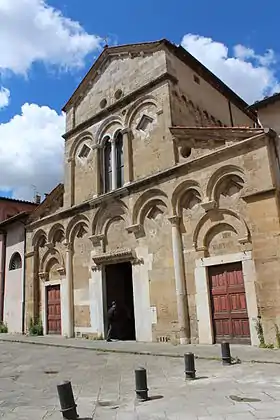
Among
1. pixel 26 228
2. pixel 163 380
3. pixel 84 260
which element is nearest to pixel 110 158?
pixel 84 260

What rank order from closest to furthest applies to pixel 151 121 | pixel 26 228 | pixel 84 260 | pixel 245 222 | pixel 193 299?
1. pixel 245 222
2. pixel 193 299
3. pixel 151 121
4. pixel 84 260
5. pixel 26 228

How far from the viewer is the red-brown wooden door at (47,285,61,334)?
60.1 feet

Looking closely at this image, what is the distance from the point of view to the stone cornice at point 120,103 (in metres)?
15.8

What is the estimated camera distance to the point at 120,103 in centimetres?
1739

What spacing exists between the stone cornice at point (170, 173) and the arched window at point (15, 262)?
355 centimetres

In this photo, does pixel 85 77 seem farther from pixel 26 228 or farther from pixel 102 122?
pixel 26 228

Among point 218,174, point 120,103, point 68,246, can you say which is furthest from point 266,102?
point 68,246

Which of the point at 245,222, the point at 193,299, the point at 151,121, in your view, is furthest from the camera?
the point at 151,121

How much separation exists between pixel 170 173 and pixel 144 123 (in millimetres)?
3334

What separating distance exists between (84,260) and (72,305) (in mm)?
2157

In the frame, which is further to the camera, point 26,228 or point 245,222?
point 26,228

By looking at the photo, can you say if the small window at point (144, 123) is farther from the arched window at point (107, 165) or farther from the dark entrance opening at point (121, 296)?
the dark entrance opening at point (121, 296)

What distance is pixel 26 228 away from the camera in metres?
21.0

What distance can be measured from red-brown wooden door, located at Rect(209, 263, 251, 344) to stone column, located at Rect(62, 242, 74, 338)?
7.47 metres
